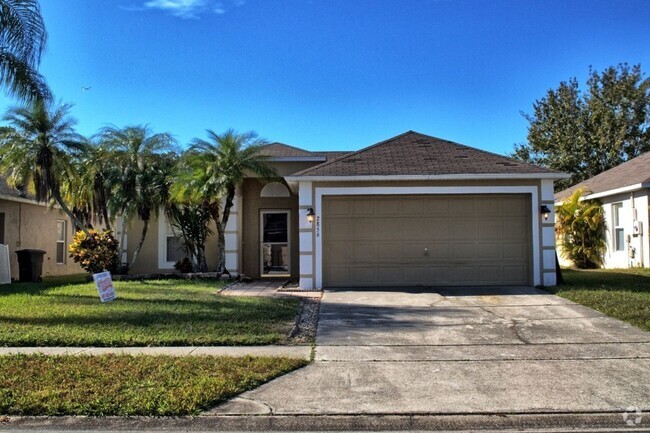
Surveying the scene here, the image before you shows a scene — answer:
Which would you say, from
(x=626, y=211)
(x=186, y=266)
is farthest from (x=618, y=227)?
(x=186, y=266)

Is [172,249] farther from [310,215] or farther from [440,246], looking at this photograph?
[440,246]

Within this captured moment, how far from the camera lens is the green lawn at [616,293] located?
382 inches

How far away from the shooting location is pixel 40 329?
28.5 feet

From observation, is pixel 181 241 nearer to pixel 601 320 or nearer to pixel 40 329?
pixel 40 329

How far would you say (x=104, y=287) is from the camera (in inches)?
430

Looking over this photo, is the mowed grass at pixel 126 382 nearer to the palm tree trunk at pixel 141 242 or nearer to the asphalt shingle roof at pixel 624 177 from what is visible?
the palm tree trunk at pixel 141 242

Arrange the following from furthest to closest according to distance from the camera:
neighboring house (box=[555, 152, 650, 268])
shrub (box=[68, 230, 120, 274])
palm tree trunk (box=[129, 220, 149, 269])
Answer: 1. neighboring house (box=[555, 152, 650, 268])
2. palm tree trunk (box=[129, 220, 149, 269])
3. shrub (box=[68, 230, 120, 274])

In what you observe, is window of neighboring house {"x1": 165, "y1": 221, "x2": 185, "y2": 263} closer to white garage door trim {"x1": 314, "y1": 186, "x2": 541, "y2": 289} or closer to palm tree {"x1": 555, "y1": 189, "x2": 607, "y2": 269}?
white garage door trim {"x1": 314, "y1": 186, "x2": 541, "y2": 289}

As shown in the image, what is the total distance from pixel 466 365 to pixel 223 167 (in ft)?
33.0

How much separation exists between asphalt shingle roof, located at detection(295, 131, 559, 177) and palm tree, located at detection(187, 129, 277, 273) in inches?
85.7

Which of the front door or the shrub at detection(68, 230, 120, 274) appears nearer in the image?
the shrub at detection(68, 230, 120, 274)

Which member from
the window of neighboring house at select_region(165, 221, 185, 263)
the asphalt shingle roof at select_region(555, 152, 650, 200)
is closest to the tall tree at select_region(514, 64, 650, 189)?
the asphalt shingle roof at select_region(555, 152, 650, 200)

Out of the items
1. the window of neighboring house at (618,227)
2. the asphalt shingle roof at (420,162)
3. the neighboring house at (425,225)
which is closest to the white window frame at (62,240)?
the neighboring house at (425,225)

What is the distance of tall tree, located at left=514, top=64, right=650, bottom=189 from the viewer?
3086 centimetres
